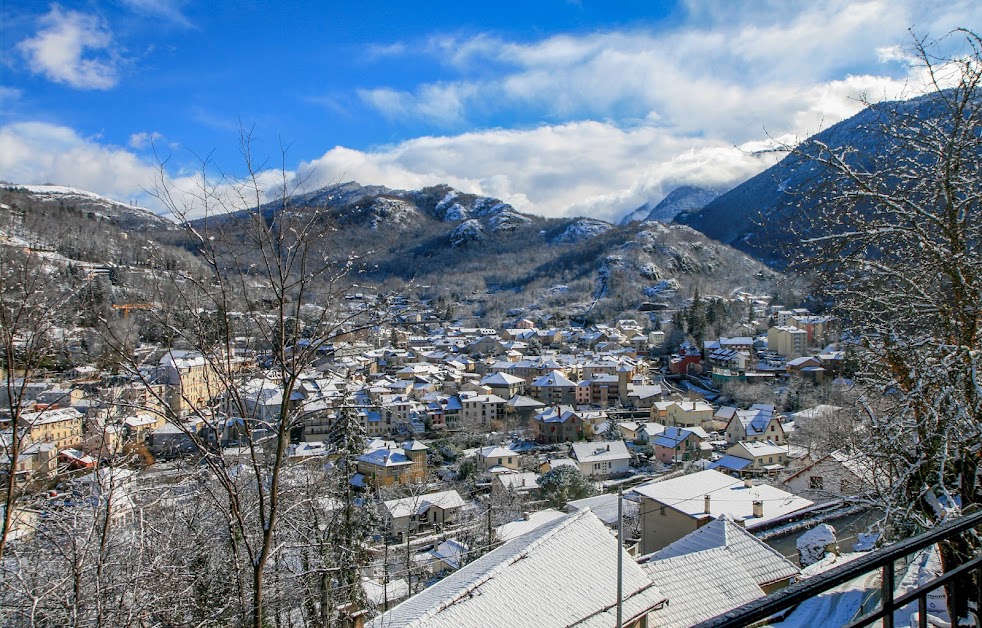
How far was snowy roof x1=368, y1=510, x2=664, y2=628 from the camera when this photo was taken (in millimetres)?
5453

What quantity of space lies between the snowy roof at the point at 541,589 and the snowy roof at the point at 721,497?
16.5 feet

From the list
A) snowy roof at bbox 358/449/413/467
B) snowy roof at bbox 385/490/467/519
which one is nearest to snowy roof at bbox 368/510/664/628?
snowy roof at bbox 385/490/467/519

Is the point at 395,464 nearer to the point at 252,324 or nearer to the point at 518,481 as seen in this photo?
the point at 518,481

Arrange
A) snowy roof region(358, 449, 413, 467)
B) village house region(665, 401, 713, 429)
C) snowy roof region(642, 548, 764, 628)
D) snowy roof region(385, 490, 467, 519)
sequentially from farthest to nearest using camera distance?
village house region(665, 401, 713, 429), snowy roof region(358, 449, 413, 467), snowy roof region(385, 490, 467, 519), snowy roof region(642, 548, 764, 628)

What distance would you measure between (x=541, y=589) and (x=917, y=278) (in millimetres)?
4347

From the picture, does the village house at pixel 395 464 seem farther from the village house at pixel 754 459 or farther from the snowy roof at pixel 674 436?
the village house at pixel 754 459

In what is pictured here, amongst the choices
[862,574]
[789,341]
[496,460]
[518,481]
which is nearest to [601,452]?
[496,460]

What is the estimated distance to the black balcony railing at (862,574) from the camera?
0.84m

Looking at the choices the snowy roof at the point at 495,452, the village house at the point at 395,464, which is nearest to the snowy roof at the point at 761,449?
the snowy roof at the point at 495,452

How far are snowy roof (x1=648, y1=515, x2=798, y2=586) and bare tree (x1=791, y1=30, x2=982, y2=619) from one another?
16.0 ft

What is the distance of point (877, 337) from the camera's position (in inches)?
133

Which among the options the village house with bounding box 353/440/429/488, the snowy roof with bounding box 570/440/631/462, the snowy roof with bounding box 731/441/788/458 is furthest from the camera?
the snowy roof with bounding box 570/440/631/462

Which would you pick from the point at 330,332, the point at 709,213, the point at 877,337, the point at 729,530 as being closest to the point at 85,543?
the point at 330,332

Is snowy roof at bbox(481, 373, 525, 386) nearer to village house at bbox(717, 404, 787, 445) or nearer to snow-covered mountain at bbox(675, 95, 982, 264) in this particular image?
village house at bbox(717, 404, 787, 445)
